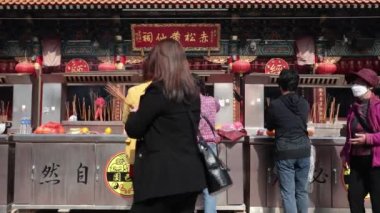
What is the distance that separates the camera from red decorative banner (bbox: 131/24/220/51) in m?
10.8

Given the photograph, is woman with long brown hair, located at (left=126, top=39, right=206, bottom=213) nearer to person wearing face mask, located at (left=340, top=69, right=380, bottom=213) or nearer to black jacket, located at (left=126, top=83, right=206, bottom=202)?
black jacket, located at (left=126, top=83, right=206, bottom=202)

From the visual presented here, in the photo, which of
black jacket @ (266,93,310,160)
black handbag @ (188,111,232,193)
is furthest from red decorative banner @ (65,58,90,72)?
black handbag @ (188,111,232,193)

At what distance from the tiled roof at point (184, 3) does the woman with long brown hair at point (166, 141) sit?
7695mm

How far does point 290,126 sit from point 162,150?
2.43 meters

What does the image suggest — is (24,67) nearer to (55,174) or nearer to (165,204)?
(55,174)

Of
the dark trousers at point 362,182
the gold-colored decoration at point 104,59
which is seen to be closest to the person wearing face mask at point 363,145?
the dark trousers at point 362,182

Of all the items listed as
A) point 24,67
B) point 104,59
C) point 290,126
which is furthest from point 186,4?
point 290,126

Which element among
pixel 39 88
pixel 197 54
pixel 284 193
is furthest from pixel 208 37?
pixel 284 193

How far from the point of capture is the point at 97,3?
10.0 m

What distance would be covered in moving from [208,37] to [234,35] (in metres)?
0.63

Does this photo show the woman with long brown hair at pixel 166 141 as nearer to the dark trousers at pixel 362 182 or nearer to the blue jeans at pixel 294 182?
the dark trousers at pixel 362 182

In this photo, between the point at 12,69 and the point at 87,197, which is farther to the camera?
the point at 12,69

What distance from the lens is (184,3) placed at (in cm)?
994

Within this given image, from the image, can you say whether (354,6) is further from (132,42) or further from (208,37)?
(132,42)
